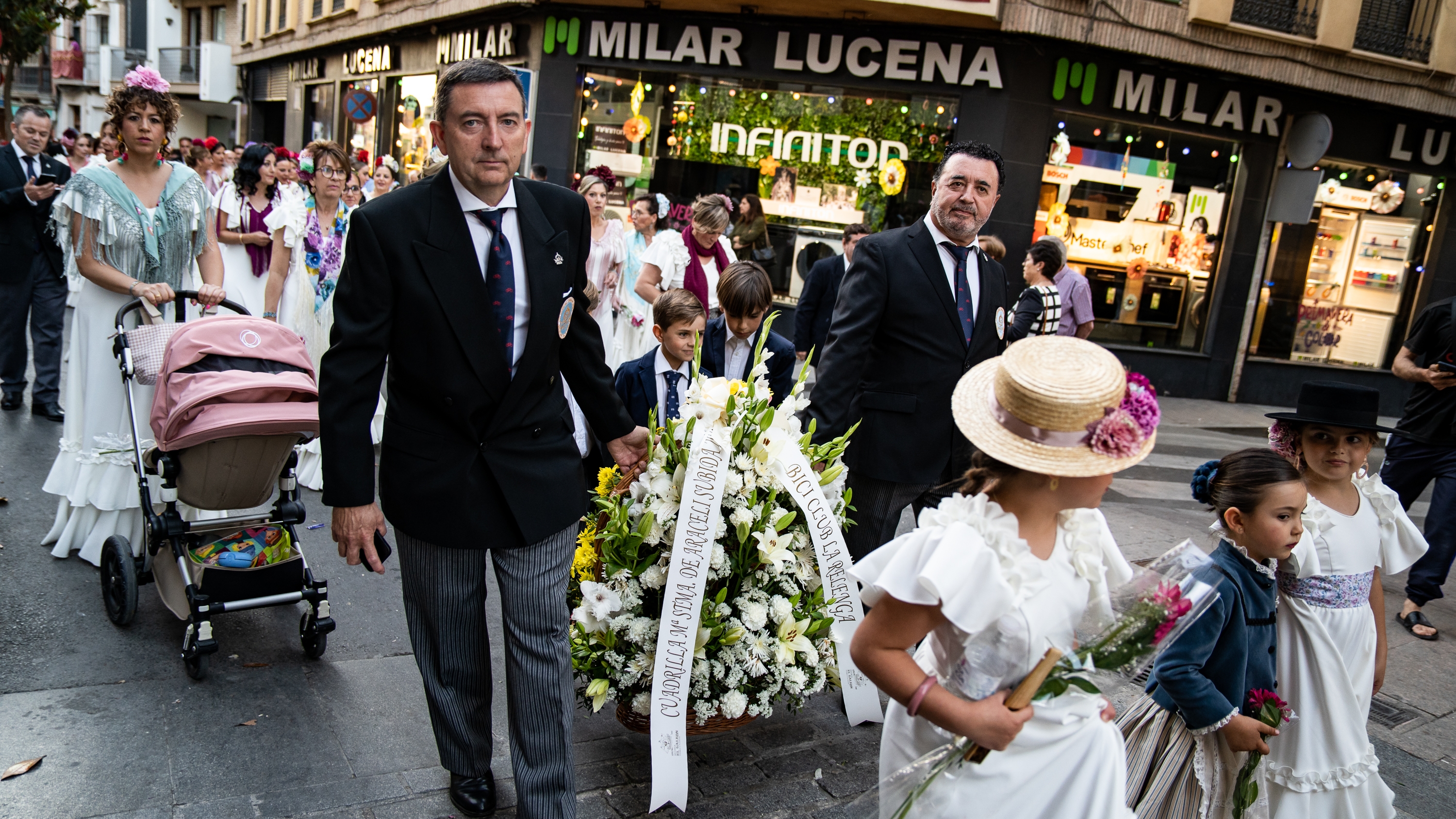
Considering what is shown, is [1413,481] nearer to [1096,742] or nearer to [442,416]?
[1096,742]

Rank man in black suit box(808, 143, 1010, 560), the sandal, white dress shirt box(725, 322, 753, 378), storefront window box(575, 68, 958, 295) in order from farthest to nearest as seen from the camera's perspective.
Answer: storefront window box(575, 68, 958, 295) → the sandal → white dress shirt box(725, 322, 753, 378) → man in black suit box(808, 143, 1010, 560)

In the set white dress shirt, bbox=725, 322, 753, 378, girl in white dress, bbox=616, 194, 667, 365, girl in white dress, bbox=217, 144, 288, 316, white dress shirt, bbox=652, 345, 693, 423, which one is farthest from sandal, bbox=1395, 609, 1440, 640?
girl in white dress, bbox=217, 144, 288, 316

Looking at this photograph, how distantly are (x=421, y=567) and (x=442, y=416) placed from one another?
0.47 m

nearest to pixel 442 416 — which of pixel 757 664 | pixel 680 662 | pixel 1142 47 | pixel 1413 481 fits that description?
pixel 680 662

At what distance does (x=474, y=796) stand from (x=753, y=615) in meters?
1.02

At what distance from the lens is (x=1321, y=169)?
1397 cm

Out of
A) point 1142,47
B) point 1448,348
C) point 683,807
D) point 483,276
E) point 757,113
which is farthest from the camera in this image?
point 757,113

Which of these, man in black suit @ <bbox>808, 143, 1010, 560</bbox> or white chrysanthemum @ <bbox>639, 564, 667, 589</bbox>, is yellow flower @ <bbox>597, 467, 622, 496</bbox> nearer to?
white chrysanthemum @ <bbox>639, 564, 667, 589</bbox>

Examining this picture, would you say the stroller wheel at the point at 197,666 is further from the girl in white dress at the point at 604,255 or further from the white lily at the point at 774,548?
the girl in white dress at the point at 604,255

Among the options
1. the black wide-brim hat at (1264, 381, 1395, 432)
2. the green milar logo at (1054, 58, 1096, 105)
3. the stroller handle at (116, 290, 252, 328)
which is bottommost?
the stroller handle at (116, 290, 252, 328)

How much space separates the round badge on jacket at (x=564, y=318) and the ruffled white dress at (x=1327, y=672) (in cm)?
237

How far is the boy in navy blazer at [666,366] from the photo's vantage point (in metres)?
4.27

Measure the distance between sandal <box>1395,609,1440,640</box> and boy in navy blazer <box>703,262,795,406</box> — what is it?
12.9ft

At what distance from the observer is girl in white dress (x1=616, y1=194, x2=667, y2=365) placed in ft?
25.9
